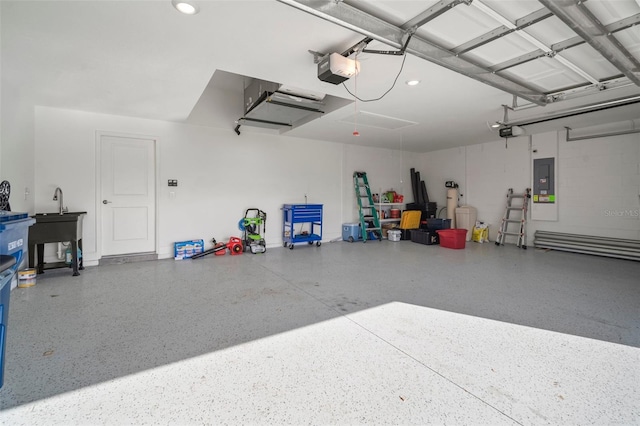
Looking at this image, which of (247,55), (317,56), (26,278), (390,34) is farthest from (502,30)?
(26,278)

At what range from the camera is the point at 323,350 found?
1.98 m

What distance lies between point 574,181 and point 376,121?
427 cm

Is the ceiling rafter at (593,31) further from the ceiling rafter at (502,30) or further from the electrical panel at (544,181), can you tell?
the electrical panel at (544,181)

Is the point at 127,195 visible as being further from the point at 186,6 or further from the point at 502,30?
the point at 502,30

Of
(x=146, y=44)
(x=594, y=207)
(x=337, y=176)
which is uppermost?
(x=146, y=44)

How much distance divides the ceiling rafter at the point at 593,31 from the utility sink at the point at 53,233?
17.7ft

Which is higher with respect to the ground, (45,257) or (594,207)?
(594,207)

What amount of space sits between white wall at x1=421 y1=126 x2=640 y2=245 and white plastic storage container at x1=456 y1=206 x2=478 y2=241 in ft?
0.67

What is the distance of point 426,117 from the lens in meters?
4.80

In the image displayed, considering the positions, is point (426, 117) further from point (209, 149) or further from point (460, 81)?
point (209, 149)

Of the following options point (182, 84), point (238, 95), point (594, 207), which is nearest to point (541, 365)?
point (182, 84)

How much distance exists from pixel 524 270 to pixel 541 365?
9.60 feet

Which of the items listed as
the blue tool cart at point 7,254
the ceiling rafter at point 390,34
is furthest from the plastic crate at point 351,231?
the blue tool cart at point 7,254

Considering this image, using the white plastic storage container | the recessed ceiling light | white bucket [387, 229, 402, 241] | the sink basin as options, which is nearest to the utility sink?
the sink basin
